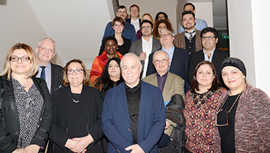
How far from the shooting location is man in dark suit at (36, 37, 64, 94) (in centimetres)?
316

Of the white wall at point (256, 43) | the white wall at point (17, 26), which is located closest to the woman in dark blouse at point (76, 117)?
the white wall at point (256, 43)

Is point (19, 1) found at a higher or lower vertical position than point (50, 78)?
higher

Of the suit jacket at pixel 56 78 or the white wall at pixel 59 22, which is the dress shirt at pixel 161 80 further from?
the white wall at pixel 59 22

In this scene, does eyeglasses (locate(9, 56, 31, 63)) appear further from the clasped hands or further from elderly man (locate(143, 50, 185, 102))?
elderly man (locate(143, 50, 185, 102))

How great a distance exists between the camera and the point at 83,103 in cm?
261

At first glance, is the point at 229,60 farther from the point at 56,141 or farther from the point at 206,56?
the point at 56,141

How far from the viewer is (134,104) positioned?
7.93 ft

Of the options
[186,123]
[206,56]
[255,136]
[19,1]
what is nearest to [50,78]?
[186,123]

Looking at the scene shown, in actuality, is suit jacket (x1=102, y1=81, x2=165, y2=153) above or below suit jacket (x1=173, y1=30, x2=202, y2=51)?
below

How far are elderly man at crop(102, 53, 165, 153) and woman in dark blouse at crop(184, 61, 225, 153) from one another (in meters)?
0.31

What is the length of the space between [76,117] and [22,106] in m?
0.51

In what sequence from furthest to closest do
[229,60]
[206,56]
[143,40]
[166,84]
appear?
[143,40]
[206,56]
[166,84]
[229,60]

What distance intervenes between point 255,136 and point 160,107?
0.83 m

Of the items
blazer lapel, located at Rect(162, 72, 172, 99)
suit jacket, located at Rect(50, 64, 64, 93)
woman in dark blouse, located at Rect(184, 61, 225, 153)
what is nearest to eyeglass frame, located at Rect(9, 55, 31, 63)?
suit jacket, located at Rect(50, 64, 64, 93)
